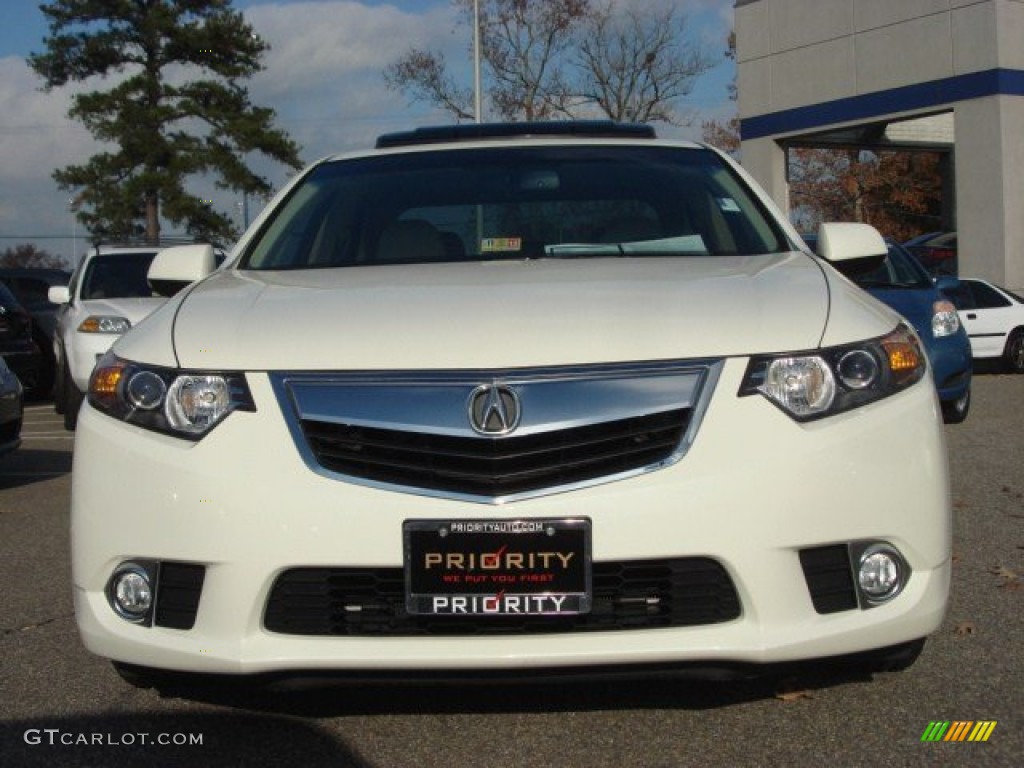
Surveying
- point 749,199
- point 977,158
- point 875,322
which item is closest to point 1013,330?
point 977,158

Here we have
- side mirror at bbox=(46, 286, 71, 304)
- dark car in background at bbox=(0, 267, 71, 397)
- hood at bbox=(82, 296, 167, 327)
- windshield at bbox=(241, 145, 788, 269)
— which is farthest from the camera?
dark car in background at bbox=(0, 267, 71, 397)

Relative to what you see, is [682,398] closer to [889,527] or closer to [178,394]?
[889,527]

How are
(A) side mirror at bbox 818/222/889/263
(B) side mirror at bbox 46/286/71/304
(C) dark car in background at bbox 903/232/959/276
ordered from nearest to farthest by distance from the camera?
(A) side mirror at bbox 818/222/889/263
(B) side mirror at bbox 46/286/71/304
(C) dark car in background at bbox 903/232/959/276

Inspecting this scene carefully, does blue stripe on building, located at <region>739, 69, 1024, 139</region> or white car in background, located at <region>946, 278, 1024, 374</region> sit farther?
blue stripe on building, located at <region>739, 69, 1024, 139</region>

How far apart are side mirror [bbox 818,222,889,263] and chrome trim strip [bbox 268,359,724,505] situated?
1303 millimetres

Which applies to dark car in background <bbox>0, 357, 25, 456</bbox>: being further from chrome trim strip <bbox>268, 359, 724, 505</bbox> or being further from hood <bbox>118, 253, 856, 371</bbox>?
chrome trim strip <bbox>268, 359, 724, 505</bbox>

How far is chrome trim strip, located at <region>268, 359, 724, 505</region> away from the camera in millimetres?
3000

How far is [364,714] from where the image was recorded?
12.0 ft

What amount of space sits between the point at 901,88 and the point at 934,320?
1388 centimetres

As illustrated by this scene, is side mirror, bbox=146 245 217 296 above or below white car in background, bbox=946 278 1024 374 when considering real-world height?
above

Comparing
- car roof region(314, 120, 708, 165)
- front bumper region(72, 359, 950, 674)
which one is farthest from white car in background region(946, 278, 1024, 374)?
front bumper region(72, 359, 950, 674)

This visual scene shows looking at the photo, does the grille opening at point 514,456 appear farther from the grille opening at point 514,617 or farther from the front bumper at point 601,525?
the grille opening at point 514,617

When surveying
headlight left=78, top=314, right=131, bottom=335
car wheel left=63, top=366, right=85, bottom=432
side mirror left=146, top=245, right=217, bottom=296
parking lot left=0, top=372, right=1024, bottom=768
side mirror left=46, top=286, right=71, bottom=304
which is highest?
side mirror left=46, top=286, right=71, bottom=304

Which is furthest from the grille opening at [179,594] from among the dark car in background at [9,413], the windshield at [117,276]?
the windshield at [117,276]
